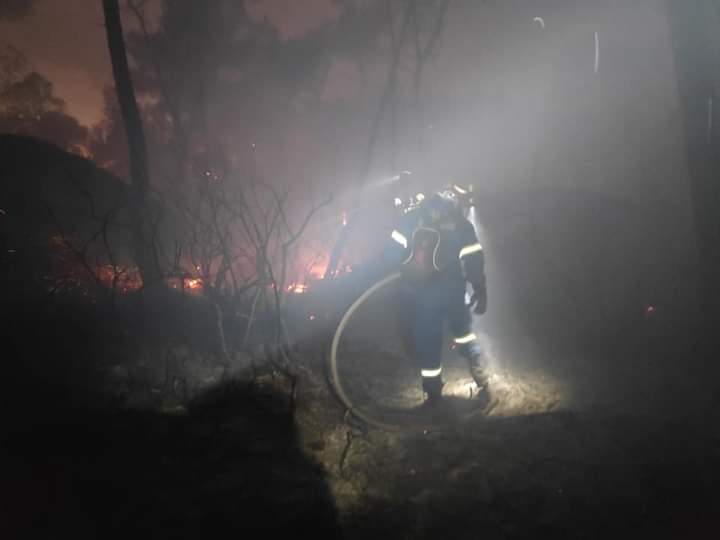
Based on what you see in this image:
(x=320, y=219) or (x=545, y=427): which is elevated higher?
(x=320, y=219)

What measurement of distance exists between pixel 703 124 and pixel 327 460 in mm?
5099

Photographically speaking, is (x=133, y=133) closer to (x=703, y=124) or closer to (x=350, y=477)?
(x=350, y=477)

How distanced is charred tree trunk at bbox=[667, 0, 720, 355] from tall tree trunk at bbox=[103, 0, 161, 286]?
25.1 ft

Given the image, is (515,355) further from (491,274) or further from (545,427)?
(491,274)

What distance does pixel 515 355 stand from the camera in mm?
5797

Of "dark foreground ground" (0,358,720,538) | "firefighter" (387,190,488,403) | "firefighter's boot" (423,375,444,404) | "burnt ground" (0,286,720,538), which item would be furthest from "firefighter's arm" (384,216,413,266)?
"dark foreground ground" (0,358,720,538)

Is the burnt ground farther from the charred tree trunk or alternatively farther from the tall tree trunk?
the tall tree trunk

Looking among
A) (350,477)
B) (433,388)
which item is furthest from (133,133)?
(350,477)

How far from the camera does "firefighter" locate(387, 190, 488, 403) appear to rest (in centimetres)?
448

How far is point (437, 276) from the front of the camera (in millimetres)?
4484

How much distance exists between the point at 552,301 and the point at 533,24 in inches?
428

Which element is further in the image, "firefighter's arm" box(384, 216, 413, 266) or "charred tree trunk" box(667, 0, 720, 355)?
"firefighter's arm" box(384, 216, 413, 266)

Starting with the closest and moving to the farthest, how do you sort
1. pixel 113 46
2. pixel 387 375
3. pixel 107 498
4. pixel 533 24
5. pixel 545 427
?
1. pixel 107 498
2. pixel 545 427
3. pixel 387 375
4. pixel 113 46
5. pixel 533 24

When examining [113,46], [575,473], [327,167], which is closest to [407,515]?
[575,473]
